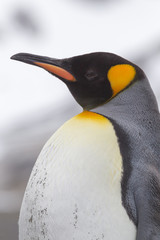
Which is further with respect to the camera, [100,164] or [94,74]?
[94,74]

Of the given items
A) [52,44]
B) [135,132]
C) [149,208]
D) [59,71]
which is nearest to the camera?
[149,208]

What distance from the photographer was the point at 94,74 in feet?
4.69

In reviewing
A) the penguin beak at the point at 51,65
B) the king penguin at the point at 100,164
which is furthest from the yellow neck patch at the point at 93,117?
the penguin beak at the point at 51,65

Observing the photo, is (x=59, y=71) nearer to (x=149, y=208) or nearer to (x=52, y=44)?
(x=149, y=208)

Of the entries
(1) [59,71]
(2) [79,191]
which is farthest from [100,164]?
(1) [59,71]

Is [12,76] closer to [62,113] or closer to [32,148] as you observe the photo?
[62,113]

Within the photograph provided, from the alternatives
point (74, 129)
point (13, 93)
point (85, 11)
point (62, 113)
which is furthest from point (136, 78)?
point (85, 11)

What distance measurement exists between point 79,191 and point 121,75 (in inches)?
14.1

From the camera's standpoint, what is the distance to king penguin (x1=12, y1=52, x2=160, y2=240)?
4.09 ft

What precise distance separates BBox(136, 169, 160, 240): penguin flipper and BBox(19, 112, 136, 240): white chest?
0.04 meters

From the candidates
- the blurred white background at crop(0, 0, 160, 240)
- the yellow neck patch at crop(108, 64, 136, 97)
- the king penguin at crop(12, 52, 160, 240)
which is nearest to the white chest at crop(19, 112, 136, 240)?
the king penguin at crop(12, 52, 160, 240)

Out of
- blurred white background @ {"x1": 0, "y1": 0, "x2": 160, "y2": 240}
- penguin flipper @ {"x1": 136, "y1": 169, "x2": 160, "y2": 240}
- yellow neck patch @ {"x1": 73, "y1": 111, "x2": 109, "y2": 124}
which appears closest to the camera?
penguin flipper @ {"x1": 136, "y1": 169, "x2": 160, "y2": 240}

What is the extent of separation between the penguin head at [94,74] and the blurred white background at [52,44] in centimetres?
657

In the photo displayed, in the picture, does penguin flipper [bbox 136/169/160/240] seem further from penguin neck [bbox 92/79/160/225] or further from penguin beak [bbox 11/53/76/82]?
penguin beak [bbox 11/53/76/82]
